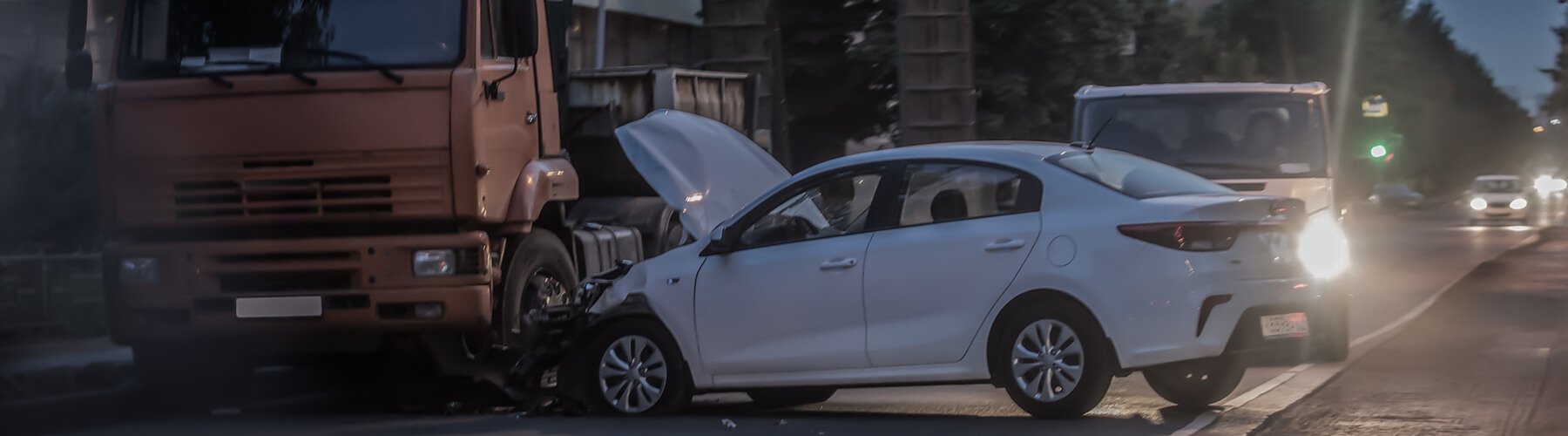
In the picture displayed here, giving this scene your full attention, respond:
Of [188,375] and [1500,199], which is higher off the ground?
[1500,199]

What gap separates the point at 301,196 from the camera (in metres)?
9.20

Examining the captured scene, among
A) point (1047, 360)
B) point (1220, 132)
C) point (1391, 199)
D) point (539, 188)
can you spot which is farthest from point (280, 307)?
point (1391, 199)

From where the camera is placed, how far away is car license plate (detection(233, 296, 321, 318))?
9195mm

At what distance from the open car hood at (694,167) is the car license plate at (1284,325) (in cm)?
494

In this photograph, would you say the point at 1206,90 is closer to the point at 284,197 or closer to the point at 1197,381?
the point at 1197,381

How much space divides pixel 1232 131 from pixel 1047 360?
21.5ft

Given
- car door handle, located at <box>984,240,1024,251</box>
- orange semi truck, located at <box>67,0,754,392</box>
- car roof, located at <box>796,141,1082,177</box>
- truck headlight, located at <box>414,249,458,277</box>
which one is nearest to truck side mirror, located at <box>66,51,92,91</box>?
orange semi truck, located at <box>67,0,754,392</box>

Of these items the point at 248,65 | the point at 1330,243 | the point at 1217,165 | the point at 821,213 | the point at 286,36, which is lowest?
the point at 1330,243

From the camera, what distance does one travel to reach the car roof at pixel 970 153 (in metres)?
8.45

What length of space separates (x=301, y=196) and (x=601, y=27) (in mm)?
16219

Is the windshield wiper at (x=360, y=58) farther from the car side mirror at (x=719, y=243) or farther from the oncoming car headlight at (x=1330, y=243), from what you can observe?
the oncoming car headlight at (x=1330, y=243)

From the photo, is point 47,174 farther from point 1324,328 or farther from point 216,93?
point 1324,328

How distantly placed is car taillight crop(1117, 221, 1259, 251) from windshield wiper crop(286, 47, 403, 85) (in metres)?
3.84

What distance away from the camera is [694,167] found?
12281mm
